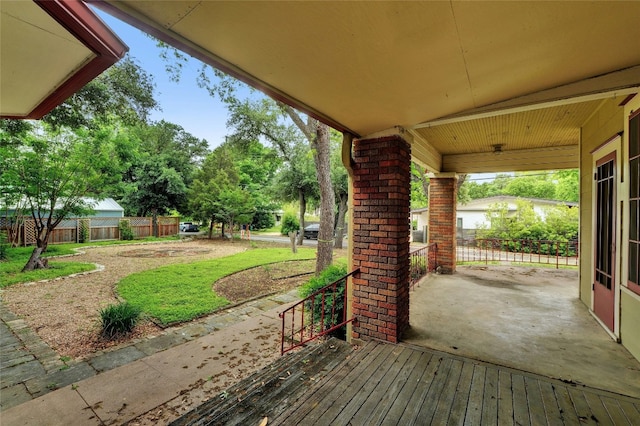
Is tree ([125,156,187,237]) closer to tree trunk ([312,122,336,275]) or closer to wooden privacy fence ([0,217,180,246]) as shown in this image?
wooden privacy fence ([0,217,180,246])

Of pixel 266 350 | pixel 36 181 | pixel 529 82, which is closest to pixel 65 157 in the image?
pixel 36 181

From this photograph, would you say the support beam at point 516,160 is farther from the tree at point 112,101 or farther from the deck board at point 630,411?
the tree at point 112,101

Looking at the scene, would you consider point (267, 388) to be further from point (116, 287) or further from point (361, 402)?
point (116, 287)

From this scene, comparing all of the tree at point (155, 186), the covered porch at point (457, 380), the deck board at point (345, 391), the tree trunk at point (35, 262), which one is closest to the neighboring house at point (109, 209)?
the tree at point (155, 186)

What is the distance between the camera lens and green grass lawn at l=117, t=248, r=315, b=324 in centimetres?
543

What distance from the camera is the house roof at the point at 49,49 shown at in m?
1.31

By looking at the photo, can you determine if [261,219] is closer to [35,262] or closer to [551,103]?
[35,262]

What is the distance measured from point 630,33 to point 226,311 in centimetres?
623

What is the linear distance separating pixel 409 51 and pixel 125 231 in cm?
1964

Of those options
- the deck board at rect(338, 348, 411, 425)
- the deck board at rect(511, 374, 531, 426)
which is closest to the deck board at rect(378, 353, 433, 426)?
the deck board at rect(338, 348, 411, 425)

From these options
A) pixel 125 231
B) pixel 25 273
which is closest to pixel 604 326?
pixel 25 273

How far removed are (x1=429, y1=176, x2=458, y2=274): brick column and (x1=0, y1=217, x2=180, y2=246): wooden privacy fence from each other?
15104 mm

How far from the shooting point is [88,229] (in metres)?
15.6

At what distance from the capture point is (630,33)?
5.76ft
